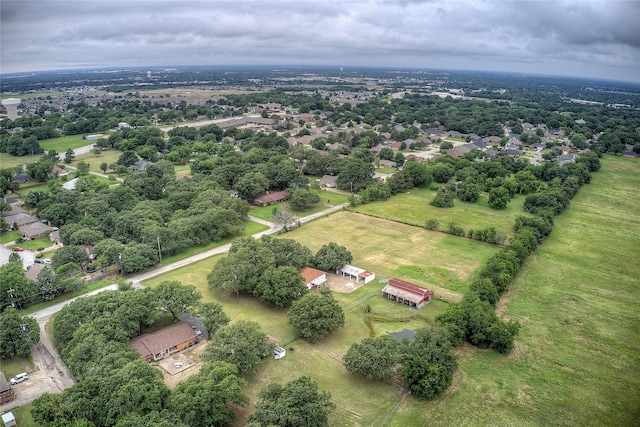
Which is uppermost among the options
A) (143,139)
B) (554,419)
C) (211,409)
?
(143,139)

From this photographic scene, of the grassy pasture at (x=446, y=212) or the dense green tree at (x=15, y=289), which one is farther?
the grassy pasture at (x=446, y=212)

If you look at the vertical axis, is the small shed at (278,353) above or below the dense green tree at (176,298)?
below

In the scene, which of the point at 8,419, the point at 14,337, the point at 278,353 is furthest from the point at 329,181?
the point at 8,419

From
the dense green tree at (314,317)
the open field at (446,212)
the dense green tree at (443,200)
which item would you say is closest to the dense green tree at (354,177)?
the open field at (446,212)

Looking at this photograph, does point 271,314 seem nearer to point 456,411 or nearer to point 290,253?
point 290,253

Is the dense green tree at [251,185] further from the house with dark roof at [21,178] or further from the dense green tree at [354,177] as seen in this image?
the house with dark roof at [21,178]

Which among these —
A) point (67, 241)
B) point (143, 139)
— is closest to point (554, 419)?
point (67, 241)

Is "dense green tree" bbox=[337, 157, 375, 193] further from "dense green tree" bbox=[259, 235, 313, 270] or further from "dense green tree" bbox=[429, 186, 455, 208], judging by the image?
"dense green tree" bbox=[259, 235, 313, 270]
